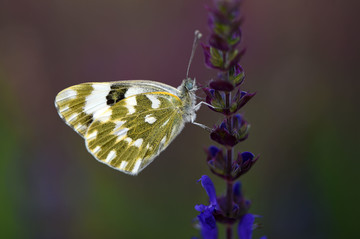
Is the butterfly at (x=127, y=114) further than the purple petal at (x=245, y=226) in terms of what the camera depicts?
Yes

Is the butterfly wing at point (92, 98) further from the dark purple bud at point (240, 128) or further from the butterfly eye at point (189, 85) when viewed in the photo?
the dark purple bud at point (240, 128)

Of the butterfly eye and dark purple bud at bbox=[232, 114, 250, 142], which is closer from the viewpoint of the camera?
dark purple bud at bbox=[232, 114, 250, 142]

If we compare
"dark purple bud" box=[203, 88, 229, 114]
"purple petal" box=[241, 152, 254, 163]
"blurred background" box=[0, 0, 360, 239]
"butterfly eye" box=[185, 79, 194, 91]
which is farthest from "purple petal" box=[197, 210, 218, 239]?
"blurred background" box=[0, 0, 360, 239]

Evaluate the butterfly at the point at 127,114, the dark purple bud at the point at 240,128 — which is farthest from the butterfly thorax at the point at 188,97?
the dark purple bud at the point at 240,128

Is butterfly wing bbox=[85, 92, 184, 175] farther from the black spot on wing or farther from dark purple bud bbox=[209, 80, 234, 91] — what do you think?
dark purple bud bbox=[209, 80, 234, 91]

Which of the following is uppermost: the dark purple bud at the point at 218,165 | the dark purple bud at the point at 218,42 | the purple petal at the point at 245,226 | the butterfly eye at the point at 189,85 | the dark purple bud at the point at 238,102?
the butterfly eye at the point at 189,85

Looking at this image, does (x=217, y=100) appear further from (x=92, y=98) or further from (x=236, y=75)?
(x=92, y=98)

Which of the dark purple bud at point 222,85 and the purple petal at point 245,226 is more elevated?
the dark purple bud at point 222,85
